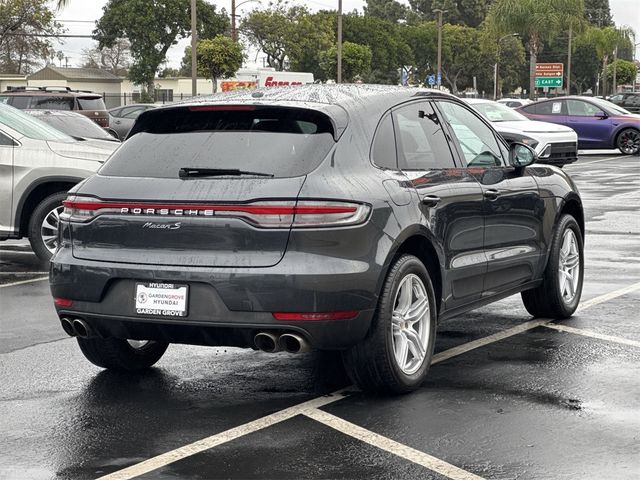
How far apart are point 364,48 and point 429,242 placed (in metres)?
67.8

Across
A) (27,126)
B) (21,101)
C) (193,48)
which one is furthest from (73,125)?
(193,48)

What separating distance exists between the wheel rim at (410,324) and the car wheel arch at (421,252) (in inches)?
6.9

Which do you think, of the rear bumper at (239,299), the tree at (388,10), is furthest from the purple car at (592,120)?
the tree at (388,10)

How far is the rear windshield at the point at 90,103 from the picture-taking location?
28.6 metres

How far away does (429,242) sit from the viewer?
627 centimetres

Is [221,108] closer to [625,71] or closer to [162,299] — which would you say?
[162,299]

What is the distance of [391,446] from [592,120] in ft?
91.3

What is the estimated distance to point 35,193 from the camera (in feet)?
37.5

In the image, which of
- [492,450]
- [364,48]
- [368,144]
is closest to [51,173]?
[368,144]

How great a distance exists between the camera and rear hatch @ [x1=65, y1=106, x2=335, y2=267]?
5.52m

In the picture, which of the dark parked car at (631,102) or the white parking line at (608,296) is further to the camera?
the dark parked car at (631,102)

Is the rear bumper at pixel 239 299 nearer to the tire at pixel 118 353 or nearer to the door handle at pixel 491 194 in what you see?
the tire at pixel 118 353

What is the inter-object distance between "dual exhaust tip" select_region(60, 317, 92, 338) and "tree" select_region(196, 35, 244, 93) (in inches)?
1941

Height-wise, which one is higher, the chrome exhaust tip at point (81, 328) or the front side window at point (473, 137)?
the front side window at point (473, 137)
